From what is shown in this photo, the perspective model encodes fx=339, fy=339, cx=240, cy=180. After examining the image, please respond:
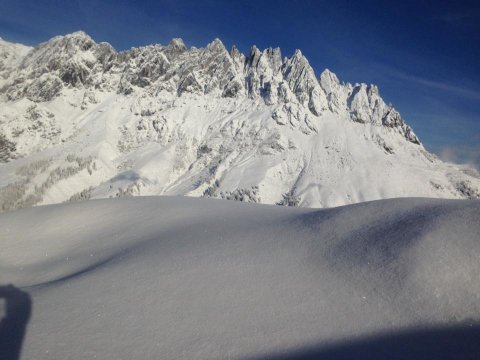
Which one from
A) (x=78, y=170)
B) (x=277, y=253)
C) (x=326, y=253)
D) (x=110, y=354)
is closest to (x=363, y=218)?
(x=326, y=253)

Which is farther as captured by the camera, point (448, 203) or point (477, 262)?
point (448, 203)

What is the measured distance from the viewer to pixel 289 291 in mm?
6680

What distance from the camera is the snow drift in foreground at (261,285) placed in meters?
5.59

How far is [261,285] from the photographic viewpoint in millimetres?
6961

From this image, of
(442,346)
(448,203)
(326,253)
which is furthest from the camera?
(448,203)

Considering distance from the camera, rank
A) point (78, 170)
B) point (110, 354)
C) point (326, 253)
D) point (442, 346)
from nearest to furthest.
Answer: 1. point (442, 346)
2. point (110, 354)
3. point (326, 253)
4. point (78, 170)

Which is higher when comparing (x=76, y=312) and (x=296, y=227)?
(x=296, y=227)

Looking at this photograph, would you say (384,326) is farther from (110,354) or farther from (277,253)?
(110,354)

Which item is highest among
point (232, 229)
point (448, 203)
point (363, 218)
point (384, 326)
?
point (448, 203)

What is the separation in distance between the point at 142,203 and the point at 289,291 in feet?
31.3

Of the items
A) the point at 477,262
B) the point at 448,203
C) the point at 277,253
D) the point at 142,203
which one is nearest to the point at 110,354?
the point at 277,253

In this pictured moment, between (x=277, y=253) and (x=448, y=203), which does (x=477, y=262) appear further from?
(x=277, y=253)

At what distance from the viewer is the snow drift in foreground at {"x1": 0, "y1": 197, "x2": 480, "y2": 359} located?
559cm

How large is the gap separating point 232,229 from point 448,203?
19.2 ft
